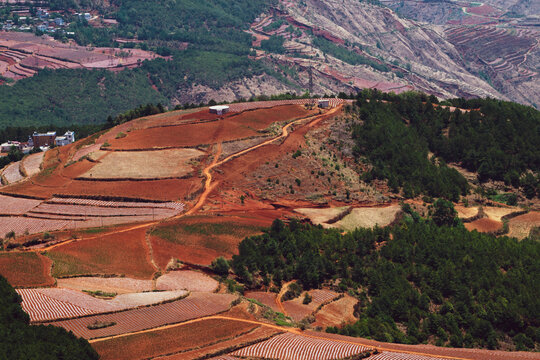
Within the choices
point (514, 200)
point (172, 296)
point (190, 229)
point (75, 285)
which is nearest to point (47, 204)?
point (190, 229)

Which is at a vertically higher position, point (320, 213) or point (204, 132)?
point (204, 132)

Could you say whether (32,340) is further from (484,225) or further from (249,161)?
(484,225)

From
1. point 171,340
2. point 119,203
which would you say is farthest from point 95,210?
point 171,340

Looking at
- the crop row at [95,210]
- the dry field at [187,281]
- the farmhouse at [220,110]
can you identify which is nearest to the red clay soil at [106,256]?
the dry field at [187,281]

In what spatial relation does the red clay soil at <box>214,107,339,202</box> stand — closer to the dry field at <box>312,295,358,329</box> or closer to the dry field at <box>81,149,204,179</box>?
the dry field at <box>81,149,204,179</box>

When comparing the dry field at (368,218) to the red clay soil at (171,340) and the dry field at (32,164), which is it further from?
the dry field at (32,164)

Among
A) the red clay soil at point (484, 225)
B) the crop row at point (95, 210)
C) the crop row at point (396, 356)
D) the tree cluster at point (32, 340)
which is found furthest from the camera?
the red clay soil at point (484, 225)

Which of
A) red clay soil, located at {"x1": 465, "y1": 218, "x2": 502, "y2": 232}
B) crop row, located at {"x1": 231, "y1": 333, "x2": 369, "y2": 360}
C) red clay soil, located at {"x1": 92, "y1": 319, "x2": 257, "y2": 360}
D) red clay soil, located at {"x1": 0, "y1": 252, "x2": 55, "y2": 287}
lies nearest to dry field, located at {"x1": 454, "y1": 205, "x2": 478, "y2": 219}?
red clay soil, located at {"x1": 465, "y1": 218, "x2": 502, "y2": 232}
